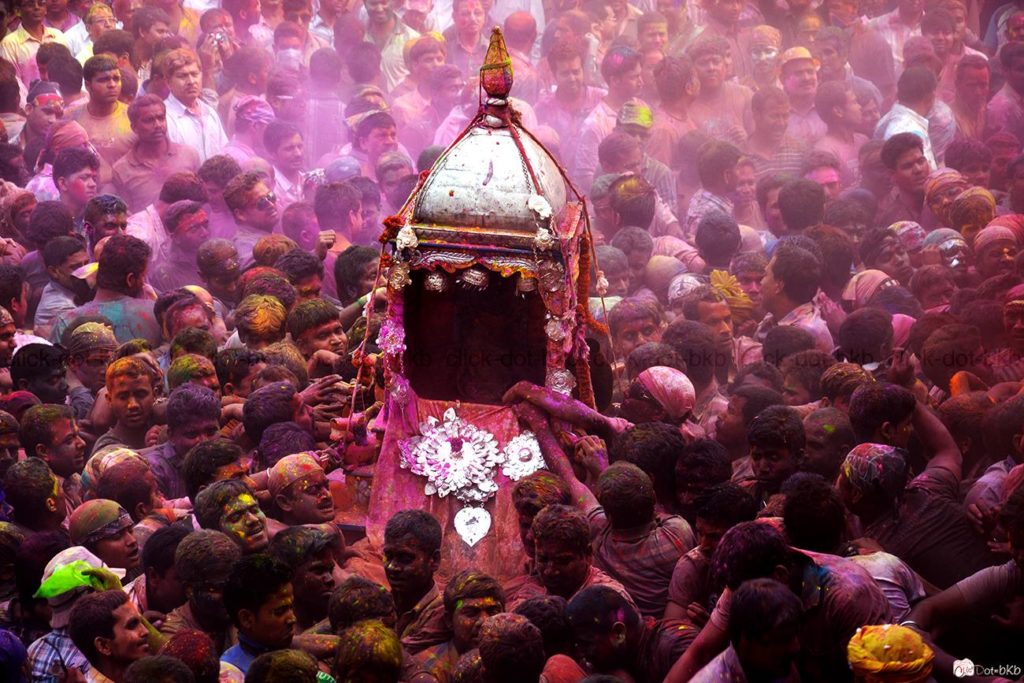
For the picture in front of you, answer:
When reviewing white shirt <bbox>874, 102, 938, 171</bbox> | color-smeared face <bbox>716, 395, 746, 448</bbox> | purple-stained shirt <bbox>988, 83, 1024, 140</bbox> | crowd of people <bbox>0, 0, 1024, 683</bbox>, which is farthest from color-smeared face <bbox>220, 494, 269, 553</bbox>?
purple-stained shirt <bbox>988, 83, 1024, 140</bbox>

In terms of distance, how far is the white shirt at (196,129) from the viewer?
49.5 ft

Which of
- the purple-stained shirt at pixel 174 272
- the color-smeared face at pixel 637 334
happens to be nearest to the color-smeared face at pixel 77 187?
the purple-stained shirt at pixel 174 272

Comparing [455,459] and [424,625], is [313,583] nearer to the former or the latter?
[424,625]

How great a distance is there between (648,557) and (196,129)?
9.50 m

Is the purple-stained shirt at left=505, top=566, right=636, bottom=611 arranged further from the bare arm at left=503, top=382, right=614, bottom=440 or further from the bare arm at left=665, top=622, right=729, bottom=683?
the bare arm at left=503, top=382, right=614, bottom=440

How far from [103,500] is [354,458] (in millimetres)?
1599

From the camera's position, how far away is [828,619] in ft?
19.8

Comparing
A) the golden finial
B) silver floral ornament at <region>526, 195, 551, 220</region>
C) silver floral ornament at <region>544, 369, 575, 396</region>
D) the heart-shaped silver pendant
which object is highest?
the golden finial

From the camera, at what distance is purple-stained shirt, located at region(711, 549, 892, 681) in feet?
19.7

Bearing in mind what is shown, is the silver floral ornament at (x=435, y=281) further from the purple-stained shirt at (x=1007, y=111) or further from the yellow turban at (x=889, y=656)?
the purple-stained shirt at (x=1007, y=111)

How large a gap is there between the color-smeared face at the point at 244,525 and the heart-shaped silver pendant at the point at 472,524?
127 centimetres

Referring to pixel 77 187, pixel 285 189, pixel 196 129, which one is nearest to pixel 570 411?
pixel 77 187

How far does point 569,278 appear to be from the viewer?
878cm

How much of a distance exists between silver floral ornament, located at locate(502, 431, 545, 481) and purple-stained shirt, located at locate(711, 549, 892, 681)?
8.85ft
